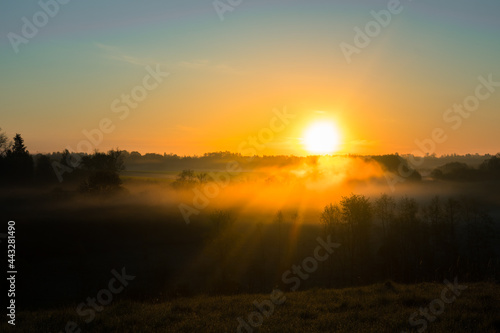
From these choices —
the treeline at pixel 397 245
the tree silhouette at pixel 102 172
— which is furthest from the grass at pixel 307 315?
the tree silhouette at pixel 102 172

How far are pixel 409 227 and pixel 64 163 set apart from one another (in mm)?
100274

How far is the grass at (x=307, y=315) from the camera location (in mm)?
13750

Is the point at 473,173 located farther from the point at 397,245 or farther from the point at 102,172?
the point at 102,172

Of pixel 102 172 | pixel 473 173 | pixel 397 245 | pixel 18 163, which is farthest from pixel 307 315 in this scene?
pixel 473 173

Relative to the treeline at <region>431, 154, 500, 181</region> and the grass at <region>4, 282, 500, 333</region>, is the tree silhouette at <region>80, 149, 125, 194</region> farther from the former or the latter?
the treeline at <region>431, 154, 500, 181</region>

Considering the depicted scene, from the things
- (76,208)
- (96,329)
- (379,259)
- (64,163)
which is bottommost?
(379,259)

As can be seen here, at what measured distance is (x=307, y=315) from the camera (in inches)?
621

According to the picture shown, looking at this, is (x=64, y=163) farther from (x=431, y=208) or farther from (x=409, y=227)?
(x=431, y=208)

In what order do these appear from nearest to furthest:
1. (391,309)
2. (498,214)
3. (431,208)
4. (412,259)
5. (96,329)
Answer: (96,329), (391,309), (412,259), (431,208), (498,214)

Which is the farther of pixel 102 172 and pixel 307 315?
pixel 102 172

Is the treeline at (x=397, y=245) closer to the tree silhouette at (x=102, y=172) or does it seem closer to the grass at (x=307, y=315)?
the grass at (x=307, y=315)

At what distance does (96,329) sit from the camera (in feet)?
47.3

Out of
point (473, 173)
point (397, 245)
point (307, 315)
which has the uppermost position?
point (473, 173)

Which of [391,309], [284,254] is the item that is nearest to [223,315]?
[391,309]
